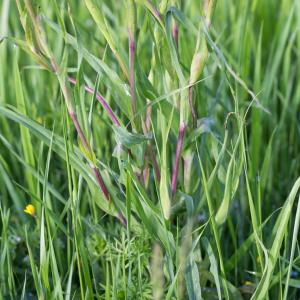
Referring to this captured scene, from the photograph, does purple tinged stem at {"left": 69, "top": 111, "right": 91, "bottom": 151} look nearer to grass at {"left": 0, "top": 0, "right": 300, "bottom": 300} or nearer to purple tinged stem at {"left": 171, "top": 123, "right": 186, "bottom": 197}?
grass at {"left": 0, "top": 0, "right": 300, "bottom": 300}

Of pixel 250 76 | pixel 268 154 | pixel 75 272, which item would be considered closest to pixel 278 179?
pixel 268 154

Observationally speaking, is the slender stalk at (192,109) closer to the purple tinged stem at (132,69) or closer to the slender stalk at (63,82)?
the purple tinged stem at (132,69)

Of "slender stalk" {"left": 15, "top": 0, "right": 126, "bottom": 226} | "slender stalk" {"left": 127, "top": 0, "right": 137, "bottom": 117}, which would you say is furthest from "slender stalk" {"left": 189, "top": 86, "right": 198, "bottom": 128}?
"slender stalk" {"left": 15, "top": 0, "right": 126, "bottom": 226}

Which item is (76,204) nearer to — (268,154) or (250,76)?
(268,154)

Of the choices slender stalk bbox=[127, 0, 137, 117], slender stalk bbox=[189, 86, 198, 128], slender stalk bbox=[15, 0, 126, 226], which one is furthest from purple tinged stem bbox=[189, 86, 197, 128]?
slender stalk bbox=[15, 0, 126, 226]

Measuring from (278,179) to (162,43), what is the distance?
0.76m

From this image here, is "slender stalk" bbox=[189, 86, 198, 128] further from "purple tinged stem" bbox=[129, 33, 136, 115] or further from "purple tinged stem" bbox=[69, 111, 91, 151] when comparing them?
"purple tinged stem" bbox=[69, 111, 91, 151]

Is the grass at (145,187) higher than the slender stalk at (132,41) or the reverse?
the reverse

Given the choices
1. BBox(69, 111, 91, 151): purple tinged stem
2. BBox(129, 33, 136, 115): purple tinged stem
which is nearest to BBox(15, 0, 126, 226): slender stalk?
BBox(69, 111, 91, 151): purple tinged stem

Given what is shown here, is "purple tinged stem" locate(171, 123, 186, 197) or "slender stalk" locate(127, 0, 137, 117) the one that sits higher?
"slender stalk" locate(127, 0, 137, 117)

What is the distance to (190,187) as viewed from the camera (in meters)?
1.45

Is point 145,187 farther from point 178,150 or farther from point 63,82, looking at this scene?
point 63,82

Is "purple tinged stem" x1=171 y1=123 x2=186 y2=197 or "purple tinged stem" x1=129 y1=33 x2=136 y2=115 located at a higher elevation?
"purple tinged stem" x1=129 y1=33 x2=136 y2=115

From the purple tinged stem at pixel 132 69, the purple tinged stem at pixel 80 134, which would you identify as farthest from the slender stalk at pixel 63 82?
the purple tinged stem at pixel 132 69
